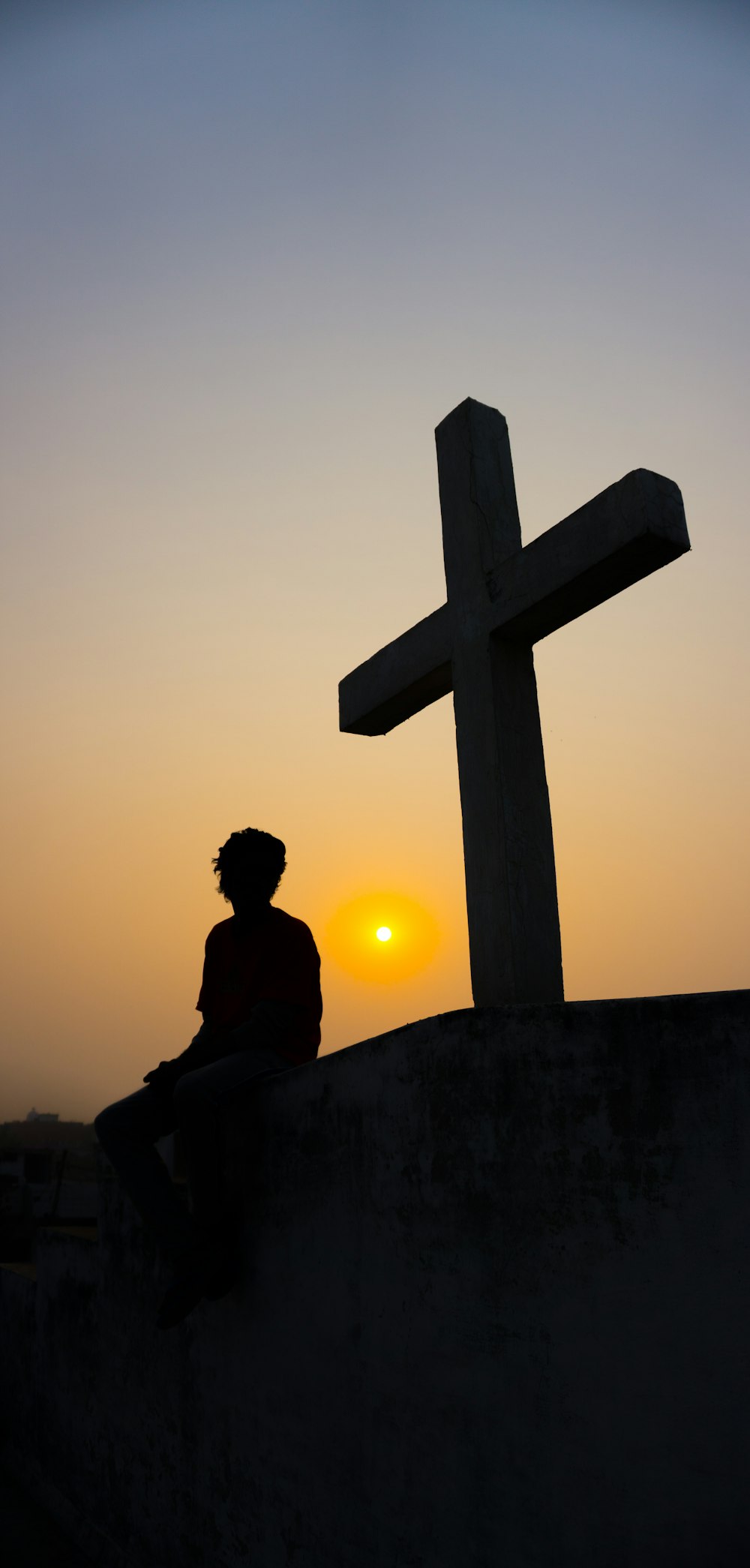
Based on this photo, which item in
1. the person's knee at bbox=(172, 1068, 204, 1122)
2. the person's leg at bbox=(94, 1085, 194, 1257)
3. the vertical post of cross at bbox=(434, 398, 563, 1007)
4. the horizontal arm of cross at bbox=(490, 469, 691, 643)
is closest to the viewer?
the horizontal arm of cross at bbox=(490, 469, 691, 643)

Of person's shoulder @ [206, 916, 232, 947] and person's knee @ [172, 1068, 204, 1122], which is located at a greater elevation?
person's shoulder @ [206, 916, 232, 947]

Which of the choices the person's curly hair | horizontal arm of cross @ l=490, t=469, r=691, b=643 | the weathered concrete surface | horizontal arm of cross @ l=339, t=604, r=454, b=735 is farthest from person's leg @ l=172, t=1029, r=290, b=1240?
horizontal arm of cross @ l=490, t=469, r=691, b=643

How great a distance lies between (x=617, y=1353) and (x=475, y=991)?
3.60ft

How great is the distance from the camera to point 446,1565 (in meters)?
2.23

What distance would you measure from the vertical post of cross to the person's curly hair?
76 centimetres

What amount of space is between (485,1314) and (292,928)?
1.48 meters

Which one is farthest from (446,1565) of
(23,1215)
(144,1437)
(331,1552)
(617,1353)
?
(23,1215)

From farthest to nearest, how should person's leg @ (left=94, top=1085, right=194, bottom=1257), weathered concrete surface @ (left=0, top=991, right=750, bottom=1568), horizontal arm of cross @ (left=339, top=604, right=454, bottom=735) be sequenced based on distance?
1. horizontal arm of cross @ (left=339, top=604, right=454, bottom=735)
2. person's leg @ (left=94, top=1085, right=194, bottom=1257)
3. weathered concrete surface @ (left=0, top=991, right=750, bottom=1568)

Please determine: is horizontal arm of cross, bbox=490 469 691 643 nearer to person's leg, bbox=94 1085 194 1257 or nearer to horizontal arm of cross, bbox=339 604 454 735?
horizontal arm of cross, bbox=339 604 454 735

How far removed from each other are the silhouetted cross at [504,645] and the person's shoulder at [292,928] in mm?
701

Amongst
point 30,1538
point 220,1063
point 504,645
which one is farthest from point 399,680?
point 30,1538

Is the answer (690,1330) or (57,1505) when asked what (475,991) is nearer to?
(690,1330)

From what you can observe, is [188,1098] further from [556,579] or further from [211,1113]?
[556,579]

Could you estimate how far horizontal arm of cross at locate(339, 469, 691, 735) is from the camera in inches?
106
